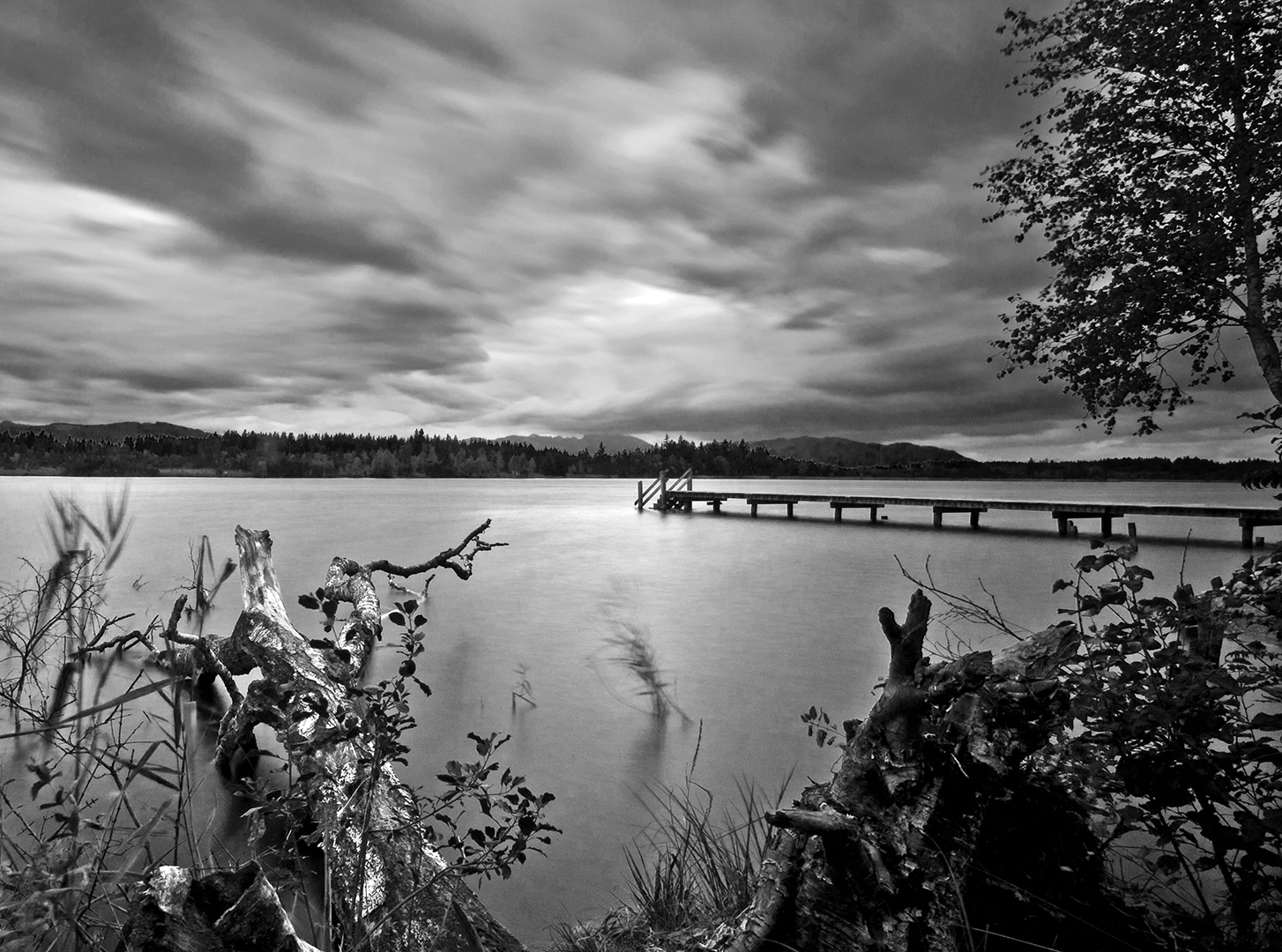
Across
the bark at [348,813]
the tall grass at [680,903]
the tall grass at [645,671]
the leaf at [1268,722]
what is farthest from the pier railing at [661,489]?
A: the leaf at [1268,722]

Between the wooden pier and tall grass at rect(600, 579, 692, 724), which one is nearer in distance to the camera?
tall grass at rect(600, 579, 692, 724)

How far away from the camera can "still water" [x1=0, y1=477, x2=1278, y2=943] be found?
21.7ft

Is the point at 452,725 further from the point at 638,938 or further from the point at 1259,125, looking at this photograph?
the point at 1259,125

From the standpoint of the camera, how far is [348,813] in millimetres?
3260

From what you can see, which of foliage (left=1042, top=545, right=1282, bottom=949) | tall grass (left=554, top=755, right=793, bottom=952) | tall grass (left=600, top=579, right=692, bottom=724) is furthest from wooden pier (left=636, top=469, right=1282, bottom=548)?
tall grass (left=554, top=755, right=793, bottom=952)

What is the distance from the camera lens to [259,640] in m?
6.32

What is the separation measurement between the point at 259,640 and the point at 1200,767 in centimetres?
619

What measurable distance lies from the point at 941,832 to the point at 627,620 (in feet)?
33.2

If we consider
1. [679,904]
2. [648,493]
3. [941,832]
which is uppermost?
[941,832]

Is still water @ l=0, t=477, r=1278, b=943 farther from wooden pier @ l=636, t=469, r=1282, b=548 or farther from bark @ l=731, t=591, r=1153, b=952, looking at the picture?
bark @ l=731, t=591, r=1153, b=952

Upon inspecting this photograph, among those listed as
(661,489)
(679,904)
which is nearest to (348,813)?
(679,904)

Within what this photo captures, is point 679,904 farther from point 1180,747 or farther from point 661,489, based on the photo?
point 661,489

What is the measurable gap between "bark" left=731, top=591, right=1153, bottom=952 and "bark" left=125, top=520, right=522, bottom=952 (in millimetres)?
1241

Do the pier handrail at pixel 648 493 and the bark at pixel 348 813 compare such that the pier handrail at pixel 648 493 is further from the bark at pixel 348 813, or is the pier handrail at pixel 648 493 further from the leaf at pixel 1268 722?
the leaf at pixel 1268 722
